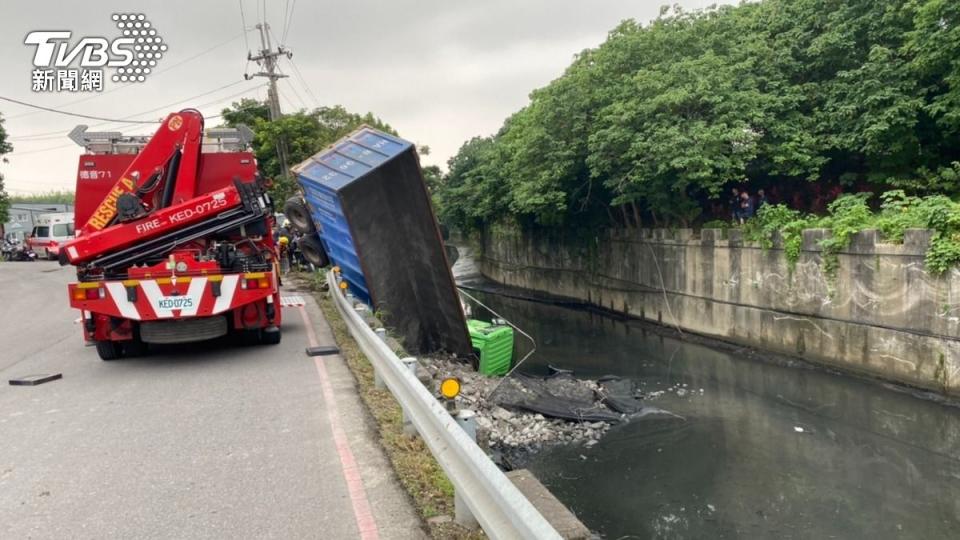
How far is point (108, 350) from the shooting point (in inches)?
326

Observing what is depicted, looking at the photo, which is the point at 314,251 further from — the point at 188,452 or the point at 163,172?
the point at 188,452

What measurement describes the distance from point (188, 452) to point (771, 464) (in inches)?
328

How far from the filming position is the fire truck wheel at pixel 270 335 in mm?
8797

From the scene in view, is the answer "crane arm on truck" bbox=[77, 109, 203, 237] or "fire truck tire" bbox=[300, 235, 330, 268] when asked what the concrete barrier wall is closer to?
"fire truck tire" bbox=[300, 235, 330, 268]

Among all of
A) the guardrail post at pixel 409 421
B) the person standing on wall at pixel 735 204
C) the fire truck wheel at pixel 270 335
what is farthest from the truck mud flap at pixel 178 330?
the person standing on wall at pixel 735 204

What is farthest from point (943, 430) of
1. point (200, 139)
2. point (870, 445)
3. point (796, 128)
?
point (200, 139)

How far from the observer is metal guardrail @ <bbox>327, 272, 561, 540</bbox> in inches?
102

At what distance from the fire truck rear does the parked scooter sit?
2941cm

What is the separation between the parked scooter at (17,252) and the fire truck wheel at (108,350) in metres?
29.5

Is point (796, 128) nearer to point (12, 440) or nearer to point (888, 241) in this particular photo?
point (888, 241)

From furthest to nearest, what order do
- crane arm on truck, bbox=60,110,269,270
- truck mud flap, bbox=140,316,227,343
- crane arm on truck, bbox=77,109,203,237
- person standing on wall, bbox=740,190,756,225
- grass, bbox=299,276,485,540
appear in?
person standing on wall, bbox=740,190,756,225 < crane arm on truck, bbox=77,109,203,237 < truck mud flap, bbox=140,316,227,343 < crane arm on truck, bbox=60,110,269,270 < grass, bbox=299,276,485,540

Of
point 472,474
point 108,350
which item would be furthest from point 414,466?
point 108,350

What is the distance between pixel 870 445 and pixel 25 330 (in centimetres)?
1425

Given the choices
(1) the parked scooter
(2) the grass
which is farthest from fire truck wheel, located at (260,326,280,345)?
(1) the parked scooter
